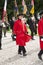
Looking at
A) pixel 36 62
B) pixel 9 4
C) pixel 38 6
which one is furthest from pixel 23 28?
pixel 38 6

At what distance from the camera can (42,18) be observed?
469 inches

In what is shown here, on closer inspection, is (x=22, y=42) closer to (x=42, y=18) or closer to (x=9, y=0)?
(x=42, y=18)

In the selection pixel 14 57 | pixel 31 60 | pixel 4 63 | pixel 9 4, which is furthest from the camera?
pixel 9 4

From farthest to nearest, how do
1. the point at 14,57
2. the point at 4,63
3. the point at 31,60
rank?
1. the point at 14,57
2. the point at 31,60
3. the point at 4,63

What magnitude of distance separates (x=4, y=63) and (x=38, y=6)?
4277 centimetres

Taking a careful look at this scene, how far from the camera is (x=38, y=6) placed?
53.4 m

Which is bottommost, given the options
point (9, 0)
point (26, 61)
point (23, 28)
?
point (26, 61)

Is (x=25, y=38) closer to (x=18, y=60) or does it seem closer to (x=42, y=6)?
(x=18, y=60)

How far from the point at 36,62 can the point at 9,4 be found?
3853 centimetres

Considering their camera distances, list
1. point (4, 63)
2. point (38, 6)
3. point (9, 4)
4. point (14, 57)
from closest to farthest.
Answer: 1. point (4, 63)
2. point (14, 57)
3. point (9, 4)
4. point (38, 6)

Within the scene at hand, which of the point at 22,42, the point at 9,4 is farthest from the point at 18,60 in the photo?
the point at 9,4

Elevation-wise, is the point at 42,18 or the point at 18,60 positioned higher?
the point at 42,18

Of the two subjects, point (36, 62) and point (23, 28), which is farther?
point (23, 28)

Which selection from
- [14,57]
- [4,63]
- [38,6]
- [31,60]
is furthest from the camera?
[38,6]
